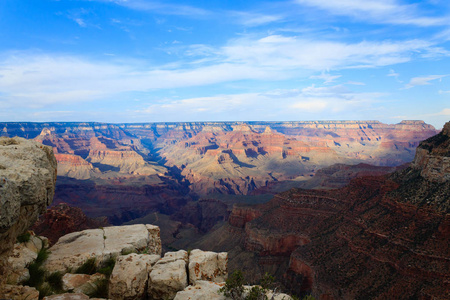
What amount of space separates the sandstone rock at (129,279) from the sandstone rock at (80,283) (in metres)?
0.92

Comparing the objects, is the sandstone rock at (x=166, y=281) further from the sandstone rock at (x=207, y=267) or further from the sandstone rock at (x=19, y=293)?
the sandstone rock at (x=19, y=293)

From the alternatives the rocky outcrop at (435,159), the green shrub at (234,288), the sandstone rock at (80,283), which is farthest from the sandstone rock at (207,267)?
the rocky outcrop at (435,159)

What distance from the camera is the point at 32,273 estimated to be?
10.6 m

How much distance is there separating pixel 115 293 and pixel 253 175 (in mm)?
154760

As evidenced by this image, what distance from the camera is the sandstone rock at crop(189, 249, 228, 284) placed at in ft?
36.7

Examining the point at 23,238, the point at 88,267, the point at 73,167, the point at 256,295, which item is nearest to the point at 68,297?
the point at 88,267

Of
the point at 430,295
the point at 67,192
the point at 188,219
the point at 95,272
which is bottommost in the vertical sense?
the point at 188,219

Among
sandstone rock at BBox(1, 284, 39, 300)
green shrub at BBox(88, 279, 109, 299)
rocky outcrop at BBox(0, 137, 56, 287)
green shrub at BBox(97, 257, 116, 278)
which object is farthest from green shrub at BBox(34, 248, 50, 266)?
rocky outcrop at BBox(0, 137, 56, 287)

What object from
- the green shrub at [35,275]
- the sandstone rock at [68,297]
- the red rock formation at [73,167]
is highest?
the sandstone rock at [68,297]

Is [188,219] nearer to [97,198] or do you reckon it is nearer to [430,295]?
[97,198]

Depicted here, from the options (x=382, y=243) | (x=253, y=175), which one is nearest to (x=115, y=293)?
(x=382, y=243)

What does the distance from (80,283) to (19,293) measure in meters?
2.18

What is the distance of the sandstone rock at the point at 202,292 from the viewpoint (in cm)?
937

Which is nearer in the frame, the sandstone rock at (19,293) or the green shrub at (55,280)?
the sandstone rock at (19,293)
